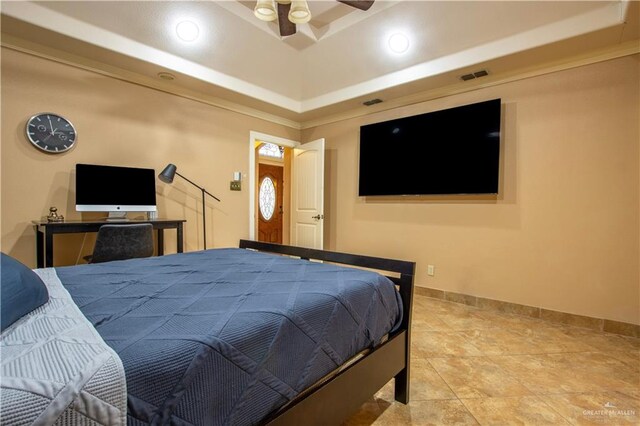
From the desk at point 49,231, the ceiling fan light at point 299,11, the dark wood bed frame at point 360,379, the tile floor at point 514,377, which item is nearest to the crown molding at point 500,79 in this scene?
the ceiling fan light at point 299,11

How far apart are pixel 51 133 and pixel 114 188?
2.22ft

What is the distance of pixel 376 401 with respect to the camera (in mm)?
1657

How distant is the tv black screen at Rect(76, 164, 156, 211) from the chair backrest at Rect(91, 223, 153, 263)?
1.76ft

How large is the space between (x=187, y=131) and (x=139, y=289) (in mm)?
2813

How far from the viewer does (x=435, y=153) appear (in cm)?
341

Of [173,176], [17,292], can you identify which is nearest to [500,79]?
[173,176]

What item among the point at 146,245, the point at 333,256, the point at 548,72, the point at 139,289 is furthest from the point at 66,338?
the point at 548,72

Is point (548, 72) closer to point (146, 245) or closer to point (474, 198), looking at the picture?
point (474, 198)

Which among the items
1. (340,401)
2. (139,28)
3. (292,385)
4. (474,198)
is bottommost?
(340,401)

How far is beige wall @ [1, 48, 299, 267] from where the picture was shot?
8.46 ft

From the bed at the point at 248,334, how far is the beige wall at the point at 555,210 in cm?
202

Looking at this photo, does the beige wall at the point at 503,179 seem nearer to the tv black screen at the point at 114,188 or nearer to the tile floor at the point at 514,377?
the tv black screen at the point at 114,188

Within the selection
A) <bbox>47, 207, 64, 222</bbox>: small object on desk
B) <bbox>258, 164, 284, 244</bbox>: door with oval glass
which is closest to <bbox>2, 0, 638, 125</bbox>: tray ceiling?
<bbox>47, 207, 64, 222</bbox>: small object on desk

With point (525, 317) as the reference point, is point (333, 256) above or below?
above
